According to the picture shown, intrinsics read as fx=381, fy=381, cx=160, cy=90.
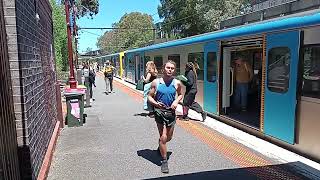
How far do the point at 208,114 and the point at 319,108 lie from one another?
5410 millimetres

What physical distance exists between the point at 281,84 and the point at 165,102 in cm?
264

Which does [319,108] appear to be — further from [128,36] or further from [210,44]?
[128,36]

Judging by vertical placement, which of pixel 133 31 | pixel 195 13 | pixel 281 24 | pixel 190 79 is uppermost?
Result: pixel 133 31

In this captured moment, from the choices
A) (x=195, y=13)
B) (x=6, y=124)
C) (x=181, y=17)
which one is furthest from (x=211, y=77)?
(x=181, y=17)

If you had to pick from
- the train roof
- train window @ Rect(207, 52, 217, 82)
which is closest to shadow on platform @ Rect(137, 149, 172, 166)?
the train roof

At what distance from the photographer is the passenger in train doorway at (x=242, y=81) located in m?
10.6

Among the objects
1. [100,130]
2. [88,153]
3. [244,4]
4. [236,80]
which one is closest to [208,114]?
[236,80]

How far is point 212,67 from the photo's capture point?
1098 cm

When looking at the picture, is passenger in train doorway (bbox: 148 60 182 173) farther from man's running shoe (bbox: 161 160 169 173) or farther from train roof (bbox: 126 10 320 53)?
train roof (bbox: 126 10 320 53)

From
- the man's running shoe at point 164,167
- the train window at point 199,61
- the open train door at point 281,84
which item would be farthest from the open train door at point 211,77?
the man's running shoe at point 164,167

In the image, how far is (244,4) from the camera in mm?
42094

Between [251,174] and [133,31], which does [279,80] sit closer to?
[251,174]

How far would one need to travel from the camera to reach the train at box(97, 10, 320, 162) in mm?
6375

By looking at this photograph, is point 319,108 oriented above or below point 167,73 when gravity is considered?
below
